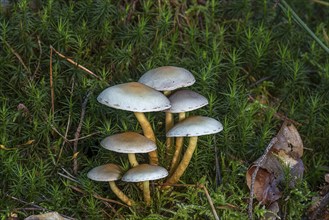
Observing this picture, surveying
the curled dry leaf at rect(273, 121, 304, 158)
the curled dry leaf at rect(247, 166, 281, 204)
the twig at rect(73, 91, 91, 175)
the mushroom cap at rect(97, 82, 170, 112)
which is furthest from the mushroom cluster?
the curled dry leaf at rect(273, 121, 304, 158)

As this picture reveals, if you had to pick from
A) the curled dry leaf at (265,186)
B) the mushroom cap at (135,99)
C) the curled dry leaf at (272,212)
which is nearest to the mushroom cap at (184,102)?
the mushroom cap at (135,99)

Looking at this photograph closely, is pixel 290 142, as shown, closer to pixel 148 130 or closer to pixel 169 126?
pixel 169 126

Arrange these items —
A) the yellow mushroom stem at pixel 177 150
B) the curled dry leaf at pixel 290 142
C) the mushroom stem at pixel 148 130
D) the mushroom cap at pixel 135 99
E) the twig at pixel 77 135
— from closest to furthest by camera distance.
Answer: the mushroom cap at pixel 135 99, the mushroom stem at pixel 148 130, the yellow mushroom stem at pixel 177 150, the twig at pixel 77 135, the curled dry leaf at pixel 290 142

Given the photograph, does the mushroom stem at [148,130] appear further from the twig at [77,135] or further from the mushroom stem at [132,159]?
the twig at [77,135]

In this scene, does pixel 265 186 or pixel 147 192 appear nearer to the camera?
pixel 147 192

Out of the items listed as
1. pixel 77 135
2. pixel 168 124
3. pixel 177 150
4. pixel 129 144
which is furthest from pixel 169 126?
pixel 77 135

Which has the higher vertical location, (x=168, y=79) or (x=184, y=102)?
(x=168, y=79)

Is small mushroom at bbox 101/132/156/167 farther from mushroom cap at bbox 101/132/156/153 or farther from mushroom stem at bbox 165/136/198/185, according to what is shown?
mushroom stem at bbox 165/136/198/185

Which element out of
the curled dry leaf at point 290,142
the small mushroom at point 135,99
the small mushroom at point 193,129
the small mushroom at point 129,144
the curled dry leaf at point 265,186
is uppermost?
the small mushroom at point 135,99
